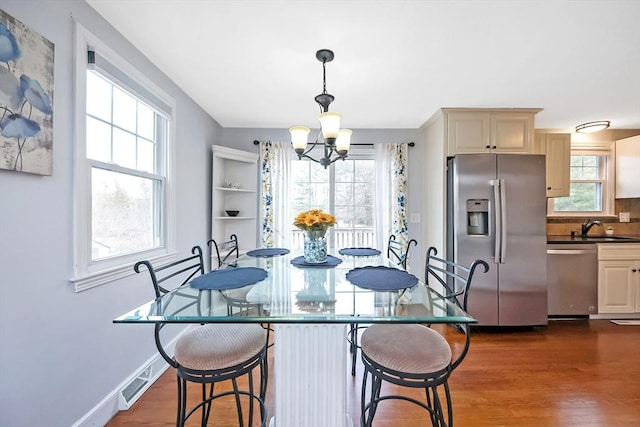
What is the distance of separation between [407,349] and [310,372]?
43 centimetres

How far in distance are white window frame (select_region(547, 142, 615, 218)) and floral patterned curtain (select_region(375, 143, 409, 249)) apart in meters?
1.89

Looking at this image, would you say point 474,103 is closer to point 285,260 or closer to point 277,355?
point 285,260

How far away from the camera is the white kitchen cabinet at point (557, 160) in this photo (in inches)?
127

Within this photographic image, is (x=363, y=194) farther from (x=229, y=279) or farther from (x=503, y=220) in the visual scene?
(x=229, y=279)

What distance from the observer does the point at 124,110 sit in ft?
6.04

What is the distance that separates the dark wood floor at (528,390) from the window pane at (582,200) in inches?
62.0

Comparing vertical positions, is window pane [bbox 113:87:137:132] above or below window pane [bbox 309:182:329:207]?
above

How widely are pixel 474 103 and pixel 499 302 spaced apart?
2.00 m

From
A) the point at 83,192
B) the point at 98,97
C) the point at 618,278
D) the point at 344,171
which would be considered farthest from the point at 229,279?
the point at 618,278

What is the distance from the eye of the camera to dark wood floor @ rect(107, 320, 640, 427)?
161cm

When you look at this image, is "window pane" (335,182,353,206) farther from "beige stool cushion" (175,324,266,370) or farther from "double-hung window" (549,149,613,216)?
A: "double-hung window" (549,149,613,216)

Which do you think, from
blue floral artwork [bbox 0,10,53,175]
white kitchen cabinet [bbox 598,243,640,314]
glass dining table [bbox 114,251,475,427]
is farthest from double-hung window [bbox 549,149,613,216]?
blue floral artwork [bbox 0,10,53,175]

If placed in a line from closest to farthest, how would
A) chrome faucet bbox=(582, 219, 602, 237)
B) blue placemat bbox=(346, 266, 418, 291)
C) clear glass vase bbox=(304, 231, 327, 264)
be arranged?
blue placemat bbox=(346, 266, 418, 291) → clear glass vase bbox=(304, 231, 327, 264) → chrome faucet bbox=(582, 219, 602, 237)

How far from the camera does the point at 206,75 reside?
2205 mm
